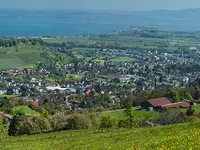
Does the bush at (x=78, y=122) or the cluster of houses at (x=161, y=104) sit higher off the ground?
the bush at (x=78, y=122)

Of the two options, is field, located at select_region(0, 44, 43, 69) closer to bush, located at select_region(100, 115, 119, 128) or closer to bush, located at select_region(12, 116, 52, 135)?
bush, located at select_region(12, 116, 52, 135)

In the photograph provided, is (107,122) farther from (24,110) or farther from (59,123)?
(24,110)

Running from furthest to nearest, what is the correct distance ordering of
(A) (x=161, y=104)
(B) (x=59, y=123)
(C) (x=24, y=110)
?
1. (A) (x=161, y=104)
2. (C) (x=24, y=110)
3. (B) (x=59, y=123)

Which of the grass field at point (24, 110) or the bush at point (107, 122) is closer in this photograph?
the bush at point (107, 122)

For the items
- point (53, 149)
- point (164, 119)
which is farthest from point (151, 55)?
point (53, 149)

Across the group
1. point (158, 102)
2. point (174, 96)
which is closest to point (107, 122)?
point (158, 102)

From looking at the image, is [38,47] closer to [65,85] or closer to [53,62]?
[53,62]

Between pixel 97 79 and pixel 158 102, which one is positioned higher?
pixel 158 102

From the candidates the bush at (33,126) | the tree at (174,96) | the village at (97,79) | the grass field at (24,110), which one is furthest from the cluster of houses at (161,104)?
the bush at (33,126)

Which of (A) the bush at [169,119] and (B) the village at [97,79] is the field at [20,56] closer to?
(B) the village at [97,79]

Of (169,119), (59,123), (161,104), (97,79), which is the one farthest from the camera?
(97,79)

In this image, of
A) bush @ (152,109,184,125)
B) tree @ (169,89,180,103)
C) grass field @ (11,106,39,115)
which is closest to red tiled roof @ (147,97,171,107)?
tree @ (169,89,180,103)
